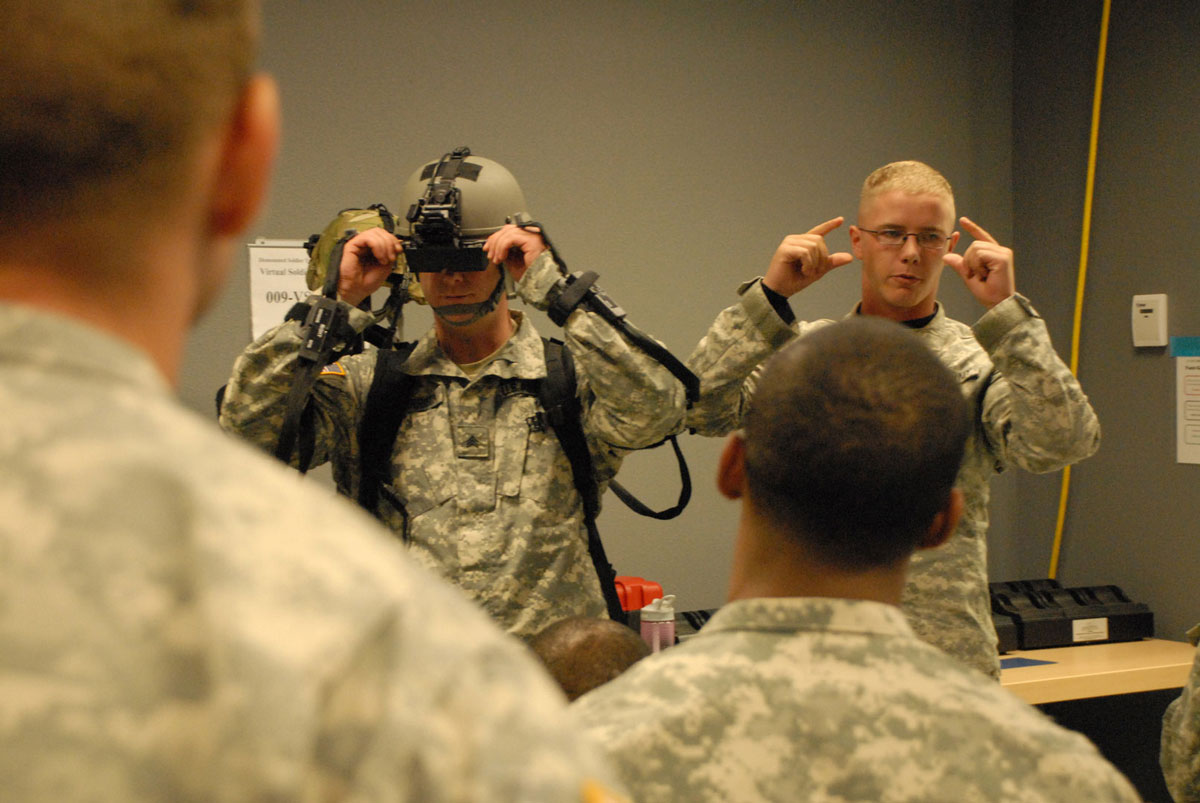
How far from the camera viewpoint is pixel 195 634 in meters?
0.38

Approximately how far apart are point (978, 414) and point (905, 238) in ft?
1.15

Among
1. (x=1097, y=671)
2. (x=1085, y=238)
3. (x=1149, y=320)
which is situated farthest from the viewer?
(x=1085, y=238)

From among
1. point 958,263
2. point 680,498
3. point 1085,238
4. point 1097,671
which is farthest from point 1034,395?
point 1085,238

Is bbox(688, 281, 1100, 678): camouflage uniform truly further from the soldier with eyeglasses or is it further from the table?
the table

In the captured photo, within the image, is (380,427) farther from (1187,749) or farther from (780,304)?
(1187,749)

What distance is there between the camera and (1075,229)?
11.5 ft

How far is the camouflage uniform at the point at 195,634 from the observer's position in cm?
37

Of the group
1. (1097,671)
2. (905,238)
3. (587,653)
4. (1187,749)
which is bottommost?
(1097,671)

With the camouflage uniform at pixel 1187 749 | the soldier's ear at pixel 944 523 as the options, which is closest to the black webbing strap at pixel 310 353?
the soldier's ear at pixel 944 523

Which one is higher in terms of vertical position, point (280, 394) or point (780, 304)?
point (780, 304)

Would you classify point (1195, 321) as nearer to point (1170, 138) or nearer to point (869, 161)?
point (1170, 138)

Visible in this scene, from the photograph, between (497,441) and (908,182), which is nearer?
(497,441)

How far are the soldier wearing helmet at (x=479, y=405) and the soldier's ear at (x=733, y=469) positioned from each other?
2.97ft

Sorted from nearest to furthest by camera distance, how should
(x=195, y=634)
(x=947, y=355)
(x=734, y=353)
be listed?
(x=195, y=634) < (x=734, y=353) < (x=947, y=355)
